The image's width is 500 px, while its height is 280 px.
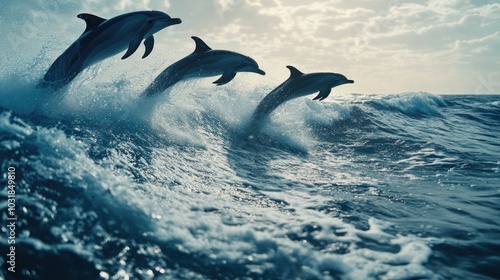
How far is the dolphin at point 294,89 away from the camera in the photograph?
11.2 meters

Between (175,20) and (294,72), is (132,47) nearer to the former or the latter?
(175,20)

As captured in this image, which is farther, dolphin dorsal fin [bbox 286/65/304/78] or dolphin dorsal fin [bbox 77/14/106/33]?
dolphin dorsal fin [bbox 286/65/304/78]

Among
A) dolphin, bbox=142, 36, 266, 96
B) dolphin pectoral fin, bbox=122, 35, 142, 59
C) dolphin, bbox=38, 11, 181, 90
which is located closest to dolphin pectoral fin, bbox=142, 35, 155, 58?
dolphin, bbox=142, 36, 266, 96

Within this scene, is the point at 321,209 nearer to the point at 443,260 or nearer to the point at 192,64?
the point at 443,260

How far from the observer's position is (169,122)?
9094 millimetres

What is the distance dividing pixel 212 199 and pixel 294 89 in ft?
23.0

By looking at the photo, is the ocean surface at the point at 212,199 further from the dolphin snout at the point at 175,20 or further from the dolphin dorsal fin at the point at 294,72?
the dolphin dorsal fin at the point at 294,72

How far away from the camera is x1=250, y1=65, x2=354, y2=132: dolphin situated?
441 inches

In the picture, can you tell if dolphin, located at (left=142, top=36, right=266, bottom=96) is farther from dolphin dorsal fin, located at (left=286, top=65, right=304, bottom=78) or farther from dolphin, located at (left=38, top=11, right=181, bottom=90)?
dolphin dorsal fin, located at (left=286, top=65, right=304, bottom=78)

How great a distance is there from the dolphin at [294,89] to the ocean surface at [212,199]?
144cm

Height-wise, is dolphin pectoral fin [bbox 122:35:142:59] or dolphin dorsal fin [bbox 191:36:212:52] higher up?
dolphin dorsal fin [bbox 191:36:212:52]

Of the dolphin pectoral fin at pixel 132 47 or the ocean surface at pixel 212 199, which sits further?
the dolphin pectoral fin at pixel 132 47

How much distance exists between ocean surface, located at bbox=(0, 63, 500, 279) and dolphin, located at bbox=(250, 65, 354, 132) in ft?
4.71

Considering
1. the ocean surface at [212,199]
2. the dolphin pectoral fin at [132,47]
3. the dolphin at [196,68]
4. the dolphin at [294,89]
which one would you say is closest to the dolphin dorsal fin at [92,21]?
the dolphin pectoral fin at [132,47]
